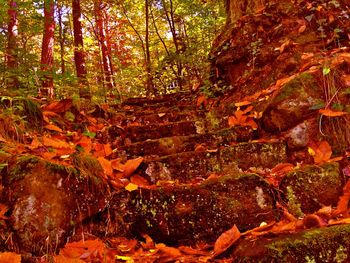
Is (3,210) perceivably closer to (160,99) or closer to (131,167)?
(131,167)

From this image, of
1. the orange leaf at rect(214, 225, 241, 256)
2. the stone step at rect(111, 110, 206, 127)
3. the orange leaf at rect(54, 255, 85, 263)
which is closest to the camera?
the orange leaf at rect(54, 255, 85, 263)

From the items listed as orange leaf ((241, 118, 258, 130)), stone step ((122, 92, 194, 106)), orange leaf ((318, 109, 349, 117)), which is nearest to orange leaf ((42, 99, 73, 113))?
orange leaf ((241, 118, 258, 130))

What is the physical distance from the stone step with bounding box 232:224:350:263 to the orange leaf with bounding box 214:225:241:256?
0.17 m

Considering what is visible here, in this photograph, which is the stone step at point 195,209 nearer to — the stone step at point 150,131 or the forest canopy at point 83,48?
the stone step at point 150,131

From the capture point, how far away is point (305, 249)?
1.82 metres

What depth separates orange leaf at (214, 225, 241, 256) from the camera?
207 cm

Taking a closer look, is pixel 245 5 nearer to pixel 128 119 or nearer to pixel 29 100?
pixel 128 119

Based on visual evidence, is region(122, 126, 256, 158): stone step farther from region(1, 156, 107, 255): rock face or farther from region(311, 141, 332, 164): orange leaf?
region(1, 156, 107, 255): rock face

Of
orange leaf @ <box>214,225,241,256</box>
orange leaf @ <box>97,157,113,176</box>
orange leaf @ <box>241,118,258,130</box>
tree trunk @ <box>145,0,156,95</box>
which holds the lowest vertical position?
orange leaf @ <box>214,225,241,256</box>

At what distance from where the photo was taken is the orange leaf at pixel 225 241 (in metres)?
2.07

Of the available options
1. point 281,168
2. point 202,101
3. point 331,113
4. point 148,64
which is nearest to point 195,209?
point 281,168

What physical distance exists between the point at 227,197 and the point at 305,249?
31.1 inches

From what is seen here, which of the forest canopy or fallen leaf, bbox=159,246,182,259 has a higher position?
the forest canopy

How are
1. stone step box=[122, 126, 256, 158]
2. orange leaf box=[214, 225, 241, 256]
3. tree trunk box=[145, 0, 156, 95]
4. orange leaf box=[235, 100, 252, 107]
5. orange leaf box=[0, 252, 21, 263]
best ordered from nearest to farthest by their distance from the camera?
1. orange leaf box=[0, 252, 21, 263]
2. orange leaf box=[214, 225, 241, 256]
3. stone step box=[122, 126, 256, 158]
4. orange leaf box=[235, 100, 252, 107]
5. tree trunk box=[145, 0, 156, 95]
